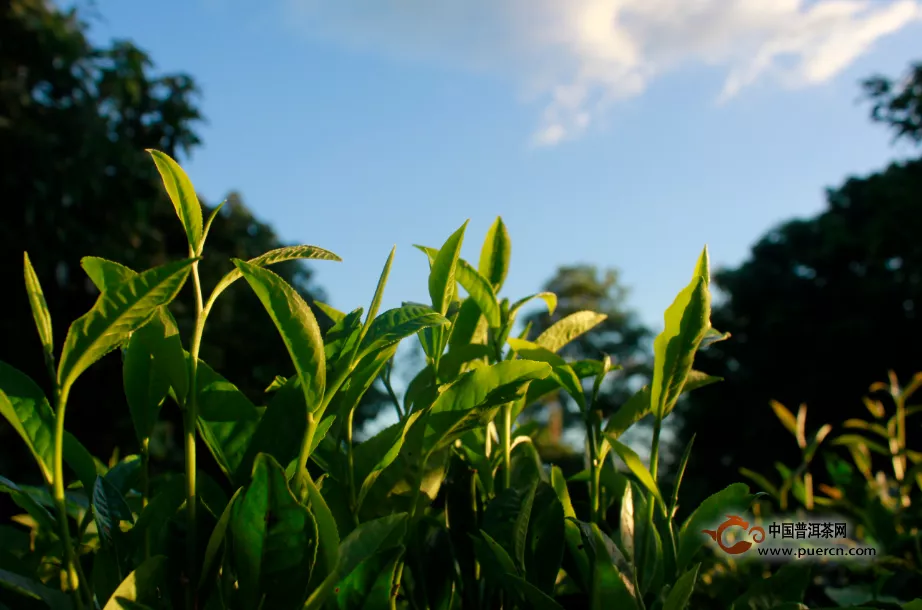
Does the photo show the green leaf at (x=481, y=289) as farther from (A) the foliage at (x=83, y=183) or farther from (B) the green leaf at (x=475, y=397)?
(A) the foliage at (x=83, y=183)

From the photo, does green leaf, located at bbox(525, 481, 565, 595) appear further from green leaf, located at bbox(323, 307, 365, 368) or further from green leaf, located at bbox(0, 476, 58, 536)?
green leaf, located at bbox(0, 476, 58, 536)

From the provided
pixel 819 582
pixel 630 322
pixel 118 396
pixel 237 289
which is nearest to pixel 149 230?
pixel 237 289

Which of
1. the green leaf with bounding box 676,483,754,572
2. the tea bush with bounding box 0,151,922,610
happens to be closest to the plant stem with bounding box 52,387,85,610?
the tea bush with bounding box 0,151,922,610

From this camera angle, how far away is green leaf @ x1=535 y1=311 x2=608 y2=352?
0.75m

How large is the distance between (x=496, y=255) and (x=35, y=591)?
1.60 ft

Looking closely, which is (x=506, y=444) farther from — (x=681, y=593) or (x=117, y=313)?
(x=117, y=313)

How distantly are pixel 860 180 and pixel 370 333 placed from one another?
21493mm

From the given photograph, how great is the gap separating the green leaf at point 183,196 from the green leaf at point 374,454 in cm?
21

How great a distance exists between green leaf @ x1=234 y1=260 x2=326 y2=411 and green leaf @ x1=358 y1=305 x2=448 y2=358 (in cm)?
4

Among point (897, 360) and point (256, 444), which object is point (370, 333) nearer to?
point (256, 444)

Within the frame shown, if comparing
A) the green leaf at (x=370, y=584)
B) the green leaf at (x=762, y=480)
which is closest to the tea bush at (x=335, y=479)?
the green leaf at (x=370, y=584)

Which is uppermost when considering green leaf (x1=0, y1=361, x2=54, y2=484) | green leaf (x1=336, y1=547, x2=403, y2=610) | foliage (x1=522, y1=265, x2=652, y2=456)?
foliage (x1=522, y1=265, x2=652, y2=456)

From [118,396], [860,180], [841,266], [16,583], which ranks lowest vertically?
[16,583]

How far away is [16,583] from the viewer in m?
0.44
